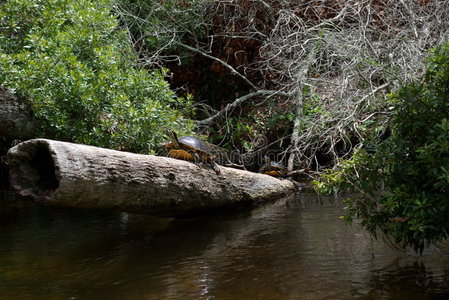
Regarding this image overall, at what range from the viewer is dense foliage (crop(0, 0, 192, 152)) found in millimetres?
5414

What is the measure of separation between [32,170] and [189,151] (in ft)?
6.29

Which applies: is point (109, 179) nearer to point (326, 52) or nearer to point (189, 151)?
point (189, 151)

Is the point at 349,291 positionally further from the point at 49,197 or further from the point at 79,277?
the point at 49,197

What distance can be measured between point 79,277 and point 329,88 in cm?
612

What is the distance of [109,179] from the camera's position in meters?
4.05

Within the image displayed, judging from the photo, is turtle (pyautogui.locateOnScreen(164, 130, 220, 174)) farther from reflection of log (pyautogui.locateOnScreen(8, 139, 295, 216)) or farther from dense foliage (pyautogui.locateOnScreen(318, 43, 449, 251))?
dense foliage (pyautogui.locateOnScreen(318, 43, 449, 251))

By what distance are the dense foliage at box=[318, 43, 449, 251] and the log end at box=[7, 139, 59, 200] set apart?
8.30ft

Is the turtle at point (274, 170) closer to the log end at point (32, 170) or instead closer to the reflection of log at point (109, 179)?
the reflection of log at point (109, 179)

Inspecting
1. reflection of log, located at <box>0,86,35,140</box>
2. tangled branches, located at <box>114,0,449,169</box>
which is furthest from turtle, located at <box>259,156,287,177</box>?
reflection of log, located at <box>0,86,35,140</box>

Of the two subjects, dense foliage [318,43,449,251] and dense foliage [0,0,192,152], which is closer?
dense foliage [318,43,449,251]

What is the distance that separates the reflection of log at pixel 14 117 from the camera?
17.1 feet

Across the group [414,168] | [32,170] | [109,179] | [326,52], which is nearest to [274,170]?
[326,52]

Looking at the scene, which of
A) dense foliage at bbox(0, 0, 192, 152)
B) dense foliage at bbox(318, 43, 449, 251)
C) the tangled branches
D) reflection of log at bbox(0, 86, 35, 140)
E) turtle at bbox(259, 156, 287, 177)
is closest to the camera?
dense foliage at bbox(318, 43, 449, 251)

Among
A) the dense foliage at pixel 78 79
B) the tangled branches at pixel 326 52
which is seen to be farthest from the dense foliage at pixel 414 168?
the dense foliage at pixel 78 79
